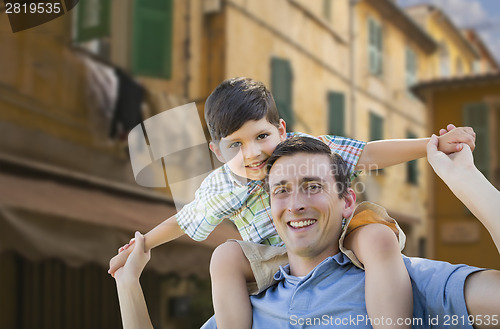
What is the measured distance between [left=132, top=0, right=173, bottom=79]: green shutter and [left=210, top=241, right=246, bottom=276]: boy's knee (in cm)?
684

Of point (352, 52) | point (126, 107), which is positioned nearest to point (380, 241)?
point (126, 107)

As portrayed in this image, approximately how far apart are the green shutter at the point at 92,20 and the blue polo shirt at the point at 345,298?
20.5ft

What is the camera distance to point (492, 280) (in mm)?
1603

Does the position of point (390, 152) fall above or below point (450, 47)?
above

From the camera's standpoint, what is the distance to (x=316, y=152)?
194 cm

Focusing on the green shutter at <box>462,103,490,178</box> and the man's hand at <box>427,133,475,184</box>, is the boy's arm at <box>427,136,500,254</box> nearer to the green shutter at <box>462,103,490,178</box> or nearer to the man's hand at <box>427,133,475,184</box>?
the man's hand at <box>427,133,475,184</box>

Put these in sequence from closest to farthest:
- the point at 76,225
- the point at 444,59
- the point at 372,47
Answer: the point at 76,225, the point at 372,47, the point at 444,59

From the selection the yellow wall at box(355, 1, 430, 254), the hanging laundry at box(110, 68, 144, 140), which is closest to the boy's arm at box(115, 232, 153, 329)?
the hanging laundry at box(110, 68, 144, 140)

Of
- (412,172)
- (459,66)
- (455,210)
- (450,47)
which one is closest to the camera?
(455,210)

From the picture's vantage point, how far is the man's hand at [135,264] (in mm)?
2166

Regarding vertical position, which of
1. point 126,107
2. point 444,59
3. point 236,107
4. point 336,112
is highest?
point 236,107

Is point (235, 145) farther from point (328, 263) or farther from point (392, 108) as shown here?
point (392, 108)

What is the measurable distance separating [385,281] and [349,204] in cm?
38

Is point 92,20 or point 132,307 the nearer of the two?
point 132,307
